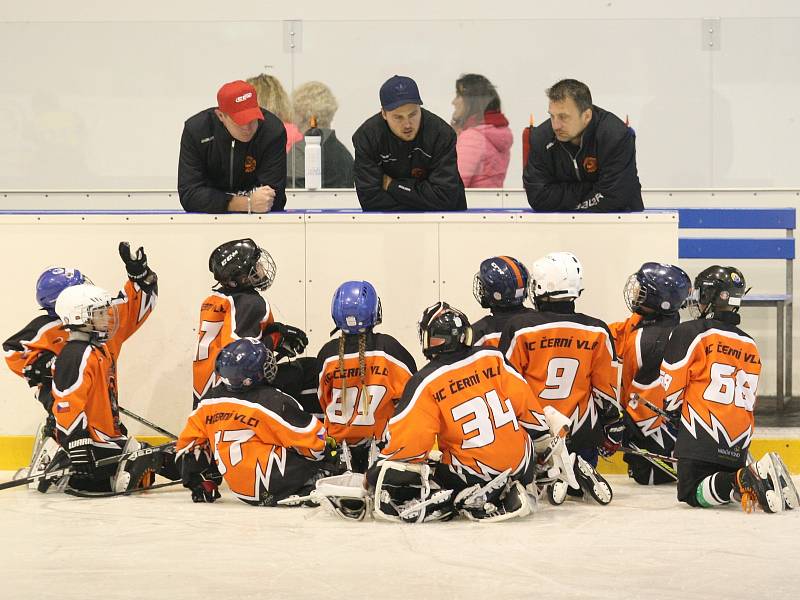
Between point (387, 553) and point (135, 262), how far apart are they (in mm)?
2116

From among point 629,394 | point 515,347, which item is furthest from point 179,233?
point 629,394

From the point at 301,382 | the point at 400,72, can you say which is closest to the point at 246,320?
the point at 301,382

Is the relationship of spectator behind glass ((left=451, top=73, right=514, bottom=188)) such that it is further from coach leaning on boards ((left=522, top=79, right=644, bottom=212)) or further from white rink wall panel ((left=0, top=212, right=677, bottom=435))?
white rink wall panel ((left=0, top=212, right=677, bottom=435))

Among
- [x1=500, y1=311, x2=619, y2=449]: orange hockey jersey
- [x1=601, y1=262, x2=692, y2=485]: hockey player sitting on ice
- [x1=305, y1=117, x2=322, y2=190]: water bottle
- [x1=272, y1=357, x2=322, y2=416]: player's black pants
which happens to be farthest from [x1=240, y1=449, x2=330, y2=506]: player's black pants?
[x1=305, y1=117, x2=322, y2=190]: water bottle

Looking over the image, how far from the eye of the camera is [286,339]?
5449 millimetres

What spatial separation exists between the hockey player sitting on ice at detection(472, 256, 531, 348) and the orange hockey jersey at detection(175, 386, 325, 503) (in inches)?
35.0

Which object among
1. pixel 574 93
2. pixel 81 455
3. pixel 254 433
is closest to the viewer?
pixel 254 433

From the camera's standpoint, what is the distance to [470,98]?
25.6 ft

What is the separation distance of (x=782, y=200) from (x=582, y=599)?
4.79 m

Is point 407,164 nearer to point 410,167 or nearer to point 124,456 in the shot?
point 410,167

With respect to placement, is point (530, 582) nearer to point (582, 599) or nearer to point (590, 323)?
point (582, 599)

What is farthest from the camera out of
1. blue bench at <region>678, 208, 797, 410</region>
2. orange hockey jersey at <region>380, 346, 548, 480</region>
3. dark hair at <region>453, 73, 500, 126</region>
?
dark hair at <region>453, 73, 500, 126</region>

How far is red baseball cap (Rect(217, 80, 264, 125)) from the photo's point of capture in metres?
5.70

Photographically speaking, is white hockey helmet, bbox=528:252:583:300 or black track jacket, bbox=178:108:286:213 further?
black track jacket, bbox=178:108:286:213
